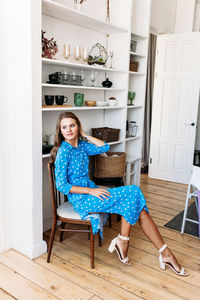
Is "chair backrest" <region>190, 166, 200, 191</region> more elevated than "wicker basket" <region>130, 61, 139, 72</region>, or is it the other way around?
"wicker basket" <region>130, 61, 139, 72</region>

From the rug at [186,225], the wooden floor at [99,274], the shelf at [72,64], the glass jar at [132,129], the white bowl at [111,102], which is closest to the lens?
the wooden floor at [99,274]

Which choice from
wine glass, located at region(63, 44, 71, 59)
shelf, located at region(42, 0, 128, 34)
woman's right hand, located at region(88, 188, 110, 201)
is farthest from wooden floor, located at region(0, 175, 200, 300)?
shelf, located at region(42, 0, 128, 34)

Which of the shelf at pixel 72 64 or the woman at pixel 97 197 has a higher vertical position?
the shelf at pixel 72 64

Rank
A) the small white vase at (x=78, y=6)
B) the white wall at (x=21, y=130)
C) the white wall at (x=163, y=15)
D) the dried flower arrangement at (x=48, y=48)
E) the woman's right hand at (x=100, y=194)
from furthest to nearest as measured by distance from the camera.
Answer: the white wall at (x=163, y=15), the small white vase at (x=78, y=6), the dried flower arrangement at (x=48, y=48), the woman's right hand at (x=100, y=194), the white wall at (x=21, y=130)

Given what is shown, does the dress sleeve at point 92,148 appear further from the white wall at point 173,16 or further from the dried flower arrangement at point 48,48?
the white wall at point 173,16

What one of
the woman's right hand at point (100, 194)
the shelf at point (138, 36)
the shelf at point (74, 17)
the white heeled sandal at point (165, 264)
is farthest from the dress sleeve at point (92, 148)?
the shelf at point (138, 36)

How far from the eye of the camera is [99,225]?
2.42 metres

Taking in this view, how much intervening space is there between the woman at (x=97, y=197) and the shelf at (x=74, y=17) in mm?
898

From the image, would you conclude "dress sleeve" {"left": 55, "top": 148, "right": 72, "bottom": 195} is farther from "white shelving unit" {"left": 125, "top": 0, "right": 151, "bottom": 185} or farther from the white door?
the white door

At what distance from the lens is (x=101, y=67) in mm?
3154

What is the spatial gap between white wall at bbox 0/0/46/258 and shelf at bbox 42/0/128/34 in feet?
0.86

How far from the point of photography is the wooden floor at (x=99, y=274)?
2166mm

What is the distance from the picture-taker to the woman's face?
251 centimetres

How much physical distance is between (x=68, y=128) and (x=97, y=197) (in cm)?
62
